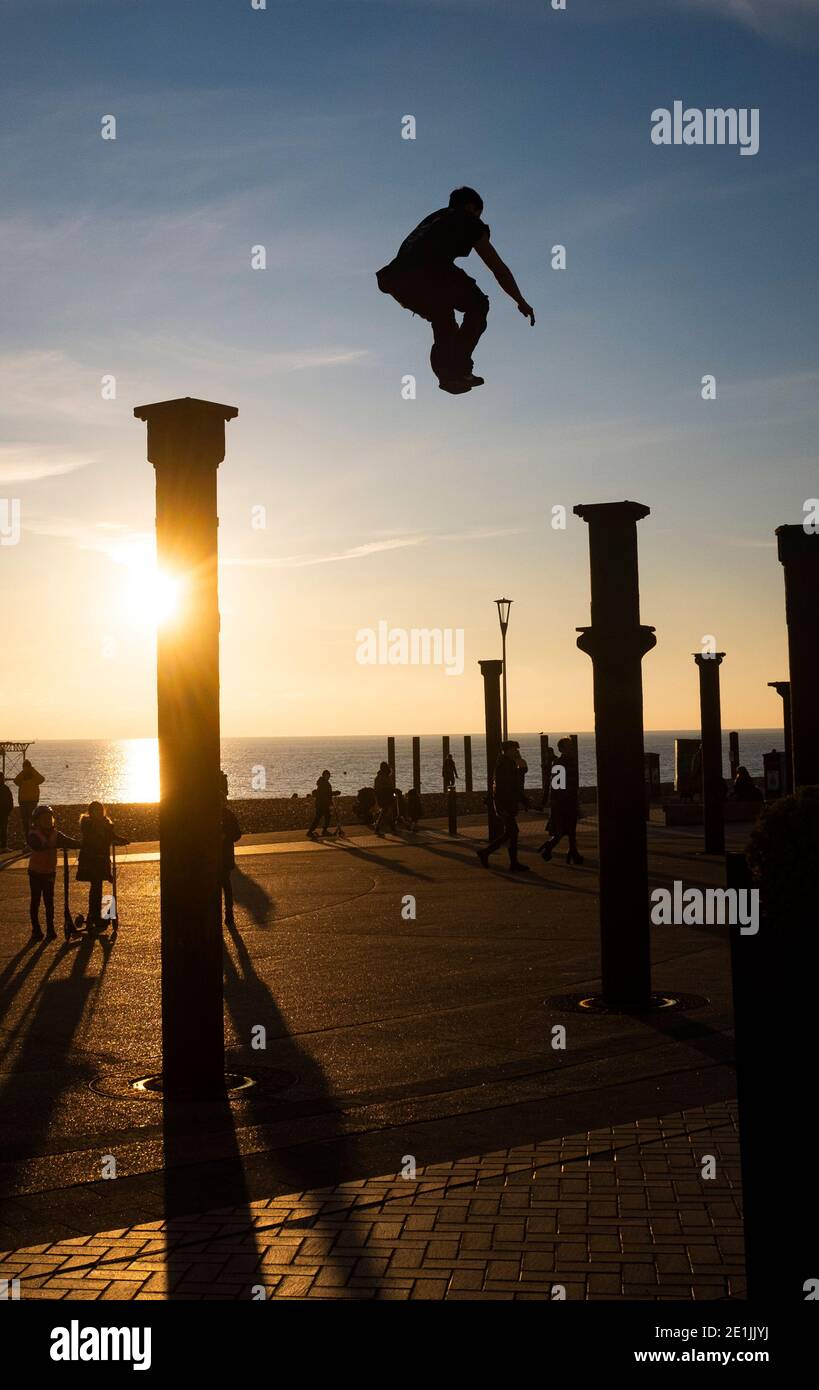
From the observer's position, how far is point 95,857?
48.4 feet

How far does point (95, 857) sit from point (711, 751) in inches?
417

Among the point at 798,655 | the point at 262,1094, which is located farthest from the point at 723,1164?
the point at 798,655

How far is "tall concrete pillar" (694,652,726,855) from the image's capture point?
71.4 feet

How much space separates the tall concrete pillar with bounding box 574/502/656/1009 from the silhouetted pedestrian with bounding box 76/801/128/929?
6639 millimetres

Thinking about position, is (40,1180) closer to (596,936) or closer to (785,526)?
(785,526)

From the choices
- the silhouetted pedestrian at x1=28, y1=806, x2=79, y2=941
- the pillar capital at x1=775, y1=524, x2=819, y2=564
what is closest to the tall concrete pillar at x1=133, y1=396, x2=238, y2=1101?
the pillar capital at x1=775, y1=524, x2=819, y2=564

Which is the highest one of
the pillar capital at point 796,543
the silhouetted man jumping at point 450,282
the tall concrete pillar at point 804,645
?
the silhouetted man jumping at point 450,282

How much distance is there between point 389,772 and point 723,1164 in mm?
24993

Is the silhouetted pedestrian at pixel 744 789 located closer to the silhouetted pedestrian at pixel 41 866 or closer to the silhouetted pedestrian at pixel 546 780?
the silhouetted pedestrian at pixel 546 780

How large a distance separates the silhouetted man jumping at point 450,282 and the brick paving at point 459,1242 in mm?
3195

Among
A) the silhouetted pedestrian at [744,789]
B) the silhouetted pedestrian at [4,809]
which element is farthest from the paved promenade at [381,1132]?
the silhouetted pedestrian at [744,789]

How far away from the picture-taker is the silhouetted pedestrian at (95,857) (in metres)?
14.7

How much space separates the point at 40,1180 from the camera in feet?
20.0

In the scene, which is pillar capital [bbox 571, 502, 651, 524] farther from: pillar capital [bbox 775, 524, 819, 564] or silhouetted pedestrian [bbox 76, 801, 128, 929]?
silhouetted pedestrian [bbox 76, 801, 128, 929]
